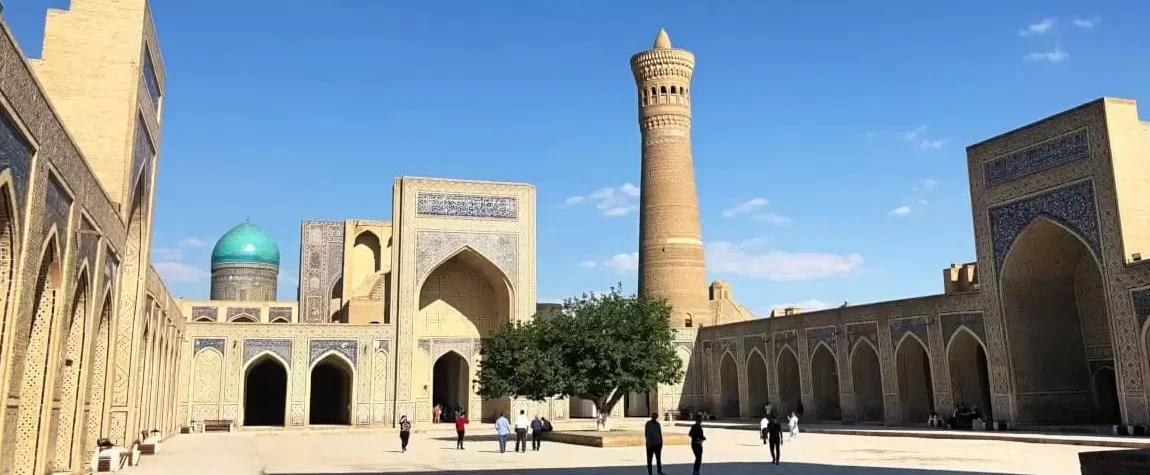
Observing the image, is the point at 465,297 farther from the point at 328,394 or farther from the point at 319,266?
the point at 319,266

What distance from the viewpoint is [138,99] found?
1252cm

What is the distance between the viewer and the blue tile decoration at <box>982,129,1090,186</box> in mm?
15914

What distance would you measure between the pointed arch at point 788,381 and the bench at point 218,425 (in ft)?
46.5

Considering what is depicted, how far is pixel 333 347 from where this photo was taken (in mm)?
23578

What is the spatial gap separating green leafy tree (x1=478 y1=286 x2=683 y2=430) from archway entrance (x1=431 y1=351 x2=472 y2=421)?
23.1 feet

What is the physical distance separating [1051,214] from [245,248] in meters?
29.0

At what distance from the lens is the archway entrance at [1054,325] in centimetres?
1719

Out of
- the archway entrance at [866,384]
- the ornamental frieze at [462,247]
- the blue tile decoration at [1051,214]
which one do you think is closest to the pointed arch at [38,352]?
the blue tile decoration at [1051,214]

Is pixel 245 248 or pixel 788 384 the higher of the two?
pixel 245 248

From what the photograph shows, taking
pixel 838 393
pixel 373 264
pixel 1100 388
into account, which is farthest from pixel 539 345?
pixel 373 264

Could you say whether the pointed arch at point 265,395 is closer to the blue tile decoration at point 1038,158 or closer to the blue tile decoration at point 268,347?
the blue tile decoration at point 268,347

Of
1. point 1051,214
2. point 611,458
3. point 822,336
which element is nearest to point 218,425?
point 611,458

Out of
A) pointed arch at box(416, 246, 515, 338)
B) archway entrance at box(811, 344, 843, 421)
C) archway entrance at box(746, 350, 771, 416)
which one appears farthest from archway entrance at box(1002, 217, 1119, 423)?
pointed arch at box(416, 246, 515, 338)

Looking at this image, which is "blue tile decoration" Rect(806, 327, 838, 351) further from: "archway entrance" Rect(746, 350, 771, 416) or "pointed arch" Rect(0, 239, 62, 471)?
"pointed arch" Rect(0, 239, 62, 471)
